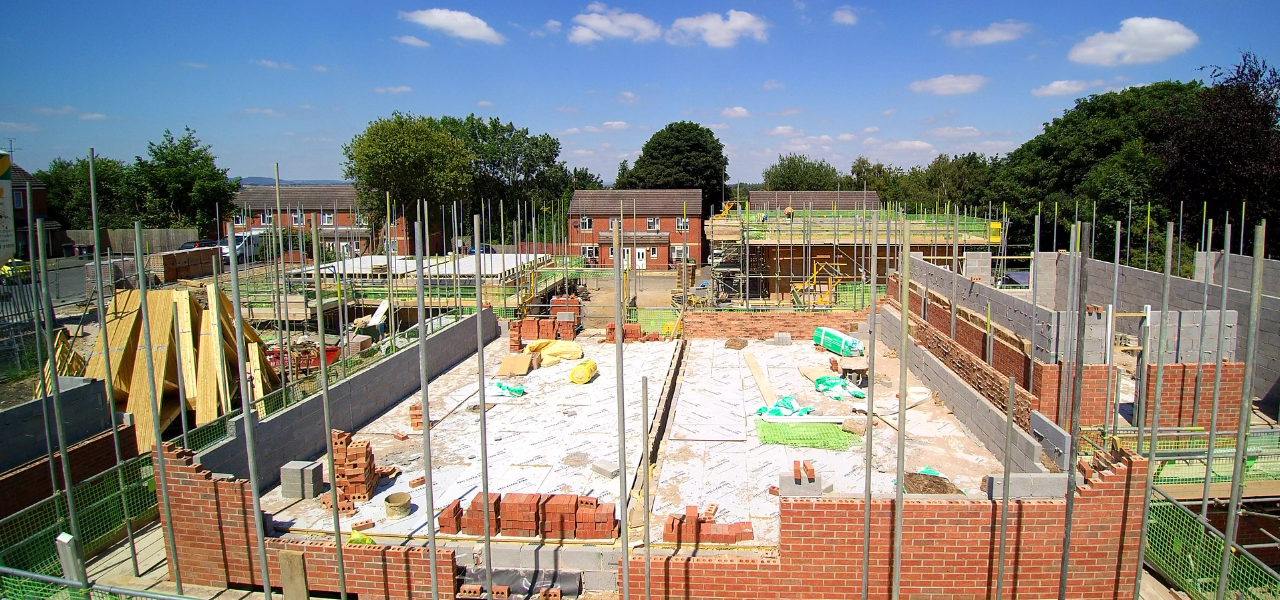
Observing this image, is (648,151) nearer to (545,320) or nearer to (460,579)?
(545,320)

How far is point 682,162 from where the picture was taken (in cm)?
5591

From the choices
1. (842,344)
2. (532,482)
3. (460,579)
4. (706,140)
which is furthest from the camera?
(706,140)

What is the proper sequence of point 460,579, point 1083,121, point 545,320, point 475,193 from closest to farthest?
point 460,579
point 545,320
point 1083,121
point 475,193

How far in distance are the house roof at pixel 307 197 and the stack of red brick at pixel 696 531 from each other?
1498 inches

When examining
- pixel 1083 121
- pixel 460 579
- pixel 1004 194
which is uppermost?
pixel 1083 121

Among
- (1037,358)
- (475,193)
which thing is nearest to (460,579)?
(1037,358)

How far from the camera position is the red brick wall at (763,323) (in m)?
Result: 18.2

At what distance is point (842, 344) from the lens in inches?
645

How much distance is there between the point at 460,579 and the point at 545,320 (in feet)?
37.9

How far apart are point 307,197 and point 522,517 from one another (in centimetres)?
4048

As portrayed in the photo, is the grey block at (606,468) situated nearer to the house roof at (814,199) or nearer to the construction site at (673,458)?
the construction site at (673,458)

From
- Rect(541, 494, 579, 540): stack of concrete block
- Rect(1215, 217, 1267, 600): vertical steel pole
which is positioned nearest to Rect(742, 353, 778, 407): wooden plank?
Rect(541, 494, 579, 540): stack of concrete block

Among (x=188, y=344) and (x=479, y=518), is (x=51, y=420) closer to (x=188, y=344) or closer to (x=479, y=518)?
(x=188, y=344)

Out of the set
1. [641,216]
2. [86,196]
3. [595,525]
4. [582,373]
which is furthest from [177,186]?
[595,525]
